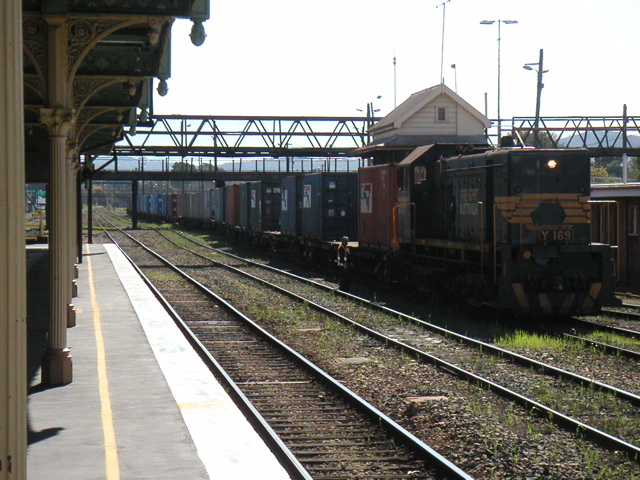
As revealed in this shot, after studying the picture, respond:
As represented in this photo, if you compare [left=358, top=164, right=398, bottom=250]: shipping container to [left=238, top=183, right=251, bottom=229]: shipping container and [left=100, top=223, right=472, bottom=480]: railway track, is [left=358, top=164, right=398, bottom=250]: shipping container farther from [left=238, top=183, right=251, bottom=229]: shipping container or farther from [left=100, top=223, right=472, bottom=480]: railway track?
[left=238, top=183, right=251, bottom=229]: shipping container

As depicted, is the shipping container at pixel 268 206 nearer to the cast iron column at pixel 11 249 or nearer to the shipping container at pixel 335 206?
the shipping container at pixel 335 206

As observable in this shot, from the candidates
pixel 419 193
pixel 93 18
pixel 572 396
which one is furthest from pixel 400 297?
pixel 93 18

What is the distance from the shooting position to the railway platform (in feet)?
22.9

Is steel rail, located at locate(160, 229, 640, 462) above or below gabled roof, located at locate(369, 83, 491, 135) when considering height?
below

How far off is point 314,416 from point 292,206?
25.7m

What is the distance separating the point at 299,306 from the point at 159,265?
14864 millimetres

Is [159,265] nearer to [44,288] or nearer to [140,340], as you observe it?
[44,288]

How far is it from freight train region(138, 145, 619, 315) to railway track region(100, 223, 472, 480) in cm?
467

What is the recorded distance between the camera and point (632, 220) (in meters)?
23.9

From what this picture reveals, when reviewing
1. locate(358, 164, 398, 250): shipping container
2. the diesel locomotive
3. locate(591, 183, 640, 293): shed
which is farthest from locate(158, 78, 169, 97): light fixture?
locate(591, 183, 640, 293): shed

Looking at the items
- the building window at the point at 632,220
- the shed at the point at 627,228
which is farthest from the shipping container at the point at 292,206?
the building window at the point at 632,220

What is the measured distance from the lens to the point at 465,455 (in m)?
7.95

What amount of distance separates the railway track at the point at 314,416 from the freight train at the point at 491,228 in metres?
4.67

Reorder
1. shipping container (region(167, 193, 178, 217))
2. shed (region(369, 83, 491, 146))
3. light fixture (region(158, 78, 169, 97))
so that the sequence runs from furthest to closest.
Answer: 1. shipping container (region(167, 193, 178, 217))
2. shed (region(369, 83, 491, 146))
3. light fixture (region(158, 78, 169, 97))
